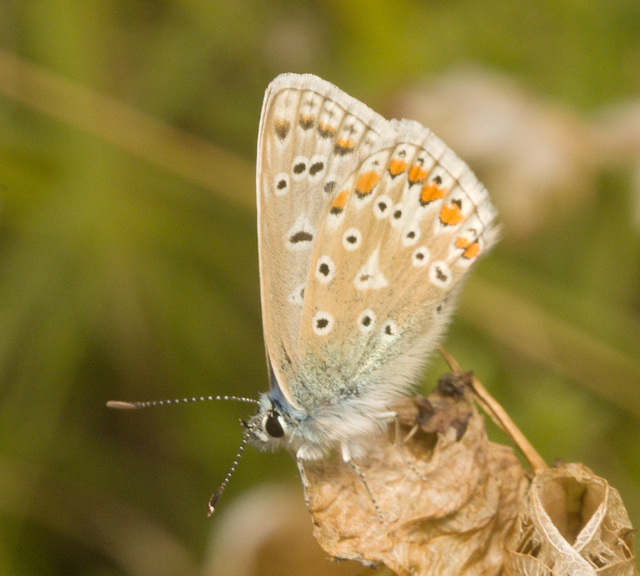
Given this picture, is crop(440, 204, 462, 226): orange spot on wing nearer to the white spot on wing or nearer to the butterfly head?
the white spot on wing

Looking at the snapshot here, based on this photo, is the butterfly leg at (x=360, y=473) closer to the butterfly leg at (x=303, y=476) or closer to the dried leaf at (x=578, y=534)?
the butterfly leg at (x=303, y=476)

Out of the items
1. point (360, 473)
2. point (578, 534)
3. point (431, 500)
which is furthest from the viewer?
point (360, 473)

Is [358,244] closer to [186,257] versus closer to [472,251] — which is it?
[472,251]

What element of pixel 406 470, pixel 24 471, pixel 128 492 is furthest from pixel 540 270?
pixel 24 471

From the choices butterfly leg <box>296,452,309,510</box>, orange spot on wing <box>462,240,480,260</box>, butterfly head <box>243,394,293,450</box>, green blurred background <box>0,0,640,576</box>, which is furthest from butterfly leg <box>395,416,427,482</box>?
green blurred background <box>0,0,640,576</box>

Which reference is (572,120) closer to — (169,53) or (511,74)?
(511,74)

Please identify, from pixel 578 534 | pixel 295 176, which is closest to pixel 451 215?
pixel 295 176
